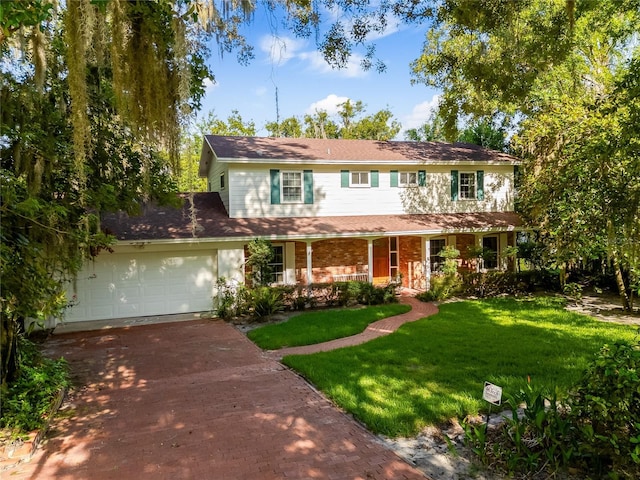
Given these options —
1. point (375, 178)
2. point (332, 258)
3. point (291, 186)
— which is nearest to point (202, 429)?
point (291, 186)

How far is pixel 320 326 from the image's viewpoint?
10.8 meters

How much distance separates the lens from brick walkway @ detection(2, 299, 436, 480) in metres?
4.28

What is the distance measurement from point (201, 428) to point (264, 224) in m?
9.20

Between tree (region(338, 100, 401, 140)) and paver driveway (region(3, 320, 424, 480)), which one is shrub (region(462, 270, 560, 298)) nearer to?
paver driveway (region(3, 320, 424, 480))

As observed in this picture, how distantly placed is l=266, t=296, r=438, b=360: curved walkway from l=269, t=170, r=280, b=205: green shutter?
5808mm

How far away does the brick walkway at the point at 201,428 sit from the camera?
428 centimetres

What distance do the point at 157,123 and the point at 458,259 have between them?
15.4 metres

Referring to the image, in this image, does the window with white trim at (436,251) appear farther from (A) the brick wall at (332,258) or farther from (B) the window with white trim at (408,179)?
(A) the brick wall at (332,258)

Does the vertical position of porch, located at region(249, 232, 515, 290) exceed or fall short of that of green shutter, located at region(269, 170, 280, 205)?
it falls short

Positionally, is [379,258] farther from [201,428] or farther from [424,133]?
[424,133]

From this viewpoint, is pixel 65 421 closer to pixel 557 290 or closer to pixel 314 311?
pixel 314 311

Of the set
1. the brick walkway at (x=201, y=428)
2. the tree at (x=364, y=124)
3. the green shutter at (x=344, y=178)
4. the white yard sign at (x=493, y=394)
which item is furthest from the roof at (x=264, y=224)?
the tree at (x=364, y=124)

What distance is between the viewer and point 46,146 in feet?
23.3

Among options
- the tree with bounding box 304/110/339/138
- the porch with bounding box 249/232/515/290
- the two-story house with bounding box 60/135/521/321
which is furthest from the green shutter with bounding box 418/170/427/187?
the tree with bounding box 304/110/339/138
